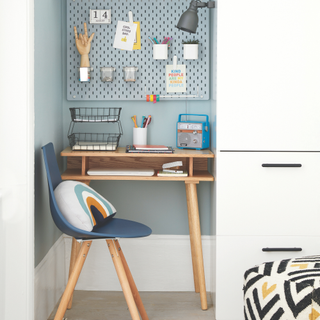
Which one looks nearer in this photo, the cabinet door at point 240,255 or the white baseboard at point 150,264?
the cabinet door at point 240,255

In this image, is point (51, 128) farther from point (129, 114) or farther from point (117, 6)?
point (117, 6)

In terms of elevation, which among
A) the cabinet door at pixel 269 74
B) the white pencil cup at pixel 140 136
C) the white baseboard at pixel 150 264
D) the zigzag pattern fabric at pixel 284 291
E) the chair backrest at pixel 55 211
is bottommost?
the white baseboard at pixel 150 264

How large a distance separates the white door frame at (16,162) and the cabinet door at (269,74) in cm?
93

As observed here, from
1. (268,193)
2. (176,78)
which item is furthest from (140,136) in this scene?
(268,193)

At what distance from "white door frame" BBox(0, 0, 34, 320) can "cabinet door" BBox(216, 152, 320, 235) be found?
95 cm

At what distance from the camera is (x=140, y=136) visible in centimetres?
214

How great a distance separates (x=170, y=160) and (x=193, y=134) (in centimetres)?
25

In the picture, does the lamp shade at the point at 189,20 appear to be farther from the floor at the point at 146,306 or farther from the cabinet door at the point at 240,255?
the floor at the point at 146,306

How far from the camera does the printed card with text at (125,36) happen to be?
2146 mm

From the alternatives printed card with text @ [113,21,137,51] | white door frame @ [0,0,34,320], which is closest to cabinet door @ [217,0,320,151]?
printed card with text @ [113,21,137,51]

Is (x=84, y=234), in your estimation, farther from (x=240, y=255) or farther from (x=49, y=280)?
(x=240, y=255)

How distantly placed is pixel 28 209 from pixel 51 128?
0.61 m

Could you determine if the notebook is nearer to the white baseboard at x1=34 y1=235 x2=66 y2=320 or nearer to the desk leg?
the desk leg

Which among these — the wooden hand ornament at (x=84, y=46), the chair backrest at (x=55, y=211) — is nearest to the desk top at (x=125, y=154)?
the chair backrest at (x=55, y=211)
